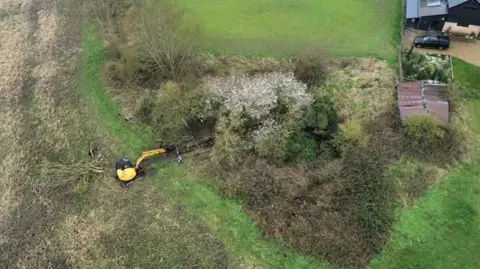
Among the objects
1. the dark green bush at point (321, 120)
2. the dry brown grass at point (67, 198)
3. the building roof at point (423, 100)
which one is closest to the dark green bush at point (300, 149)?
the dark green bush at point (321, 120)

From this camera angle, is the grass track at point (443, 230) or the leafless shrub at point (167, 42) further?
the leafless shrub at point (167, 42)

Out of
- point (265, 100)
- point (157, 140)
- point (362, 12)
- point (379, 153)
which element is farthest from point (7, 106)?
point (362, 12)

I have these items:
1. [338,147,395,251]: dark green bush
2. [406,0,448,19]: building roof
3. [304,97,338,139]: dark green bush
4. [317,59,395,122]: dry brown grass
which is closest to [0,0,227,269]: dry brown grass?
[338,147,395,251]: dark green bush

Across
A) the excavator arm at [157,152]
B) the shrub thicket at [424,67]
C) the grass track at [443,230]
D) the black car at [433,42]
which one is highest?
the black car at [433,42]

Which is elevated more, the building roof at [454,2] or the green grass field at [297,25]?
the building roof at [454,2]

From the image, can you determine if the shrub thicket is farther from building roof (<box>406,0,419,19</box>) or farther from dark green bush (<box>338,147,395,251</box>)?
dark green bush (<box>338,147,395,251</box>)

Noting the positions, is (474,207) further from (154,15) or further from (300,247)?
(154,15)

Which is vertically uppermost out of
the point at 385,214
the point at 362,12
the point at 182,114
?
the point at 362,12

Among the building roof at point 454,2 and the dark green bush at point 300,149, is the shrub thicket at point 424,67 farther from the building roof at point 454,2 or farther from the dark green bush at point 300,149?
the dark green bush at point 300,149
